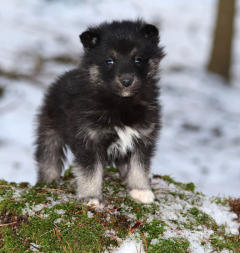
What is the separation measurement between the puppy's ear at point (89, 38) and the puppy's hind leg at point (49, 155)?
1208mm

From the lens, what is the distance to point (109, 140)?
12.7 ft

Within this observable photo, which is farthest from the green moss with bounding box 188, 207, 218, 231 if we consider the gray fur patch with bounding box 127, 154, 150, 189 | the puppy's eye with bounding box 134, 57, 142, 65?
the puppy's eye with bounding box 134, 57, 142, 65

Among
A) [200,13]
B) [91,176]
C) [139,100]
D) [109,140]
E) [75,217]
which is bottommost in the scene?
[75,217]

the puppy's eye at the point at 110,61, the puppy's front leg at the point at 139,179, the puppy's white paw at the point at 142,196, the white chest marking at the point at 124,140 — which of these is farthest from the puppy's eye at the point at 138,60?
the puppy's white paw at the point at 142,196

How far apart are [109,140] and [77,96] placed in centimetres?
59

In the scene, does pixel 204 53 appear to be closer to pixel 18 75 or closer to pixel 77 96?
pixel 18 75

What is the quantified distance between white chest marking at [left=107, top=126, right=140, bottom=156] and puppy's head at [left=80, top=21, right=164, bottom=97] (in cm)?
39

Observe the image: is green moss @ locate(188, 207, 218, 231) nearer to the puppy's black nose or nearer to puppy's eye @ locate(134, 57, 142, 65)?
the puppy's black nose

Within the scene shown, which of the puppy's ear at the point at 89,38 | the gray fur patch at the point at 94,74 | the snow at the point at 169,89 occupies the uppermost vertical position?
the snow at the point at 169,89

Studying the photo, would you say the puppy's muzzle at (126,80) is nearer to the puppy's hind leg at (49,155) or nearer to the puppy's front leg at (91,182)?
the puppy's front leg at (91,182)

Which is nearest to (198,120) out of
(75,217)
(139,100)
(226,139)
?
(226,139)

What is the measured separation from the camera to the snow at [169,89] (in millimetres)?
7816

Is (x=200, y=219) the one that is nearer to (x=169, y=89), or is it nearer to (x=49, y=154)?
(x=49, y=154)

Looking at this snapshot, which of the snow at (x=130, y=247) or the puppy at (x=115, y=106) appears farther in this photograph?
the puppy at (x=115, y=106)
